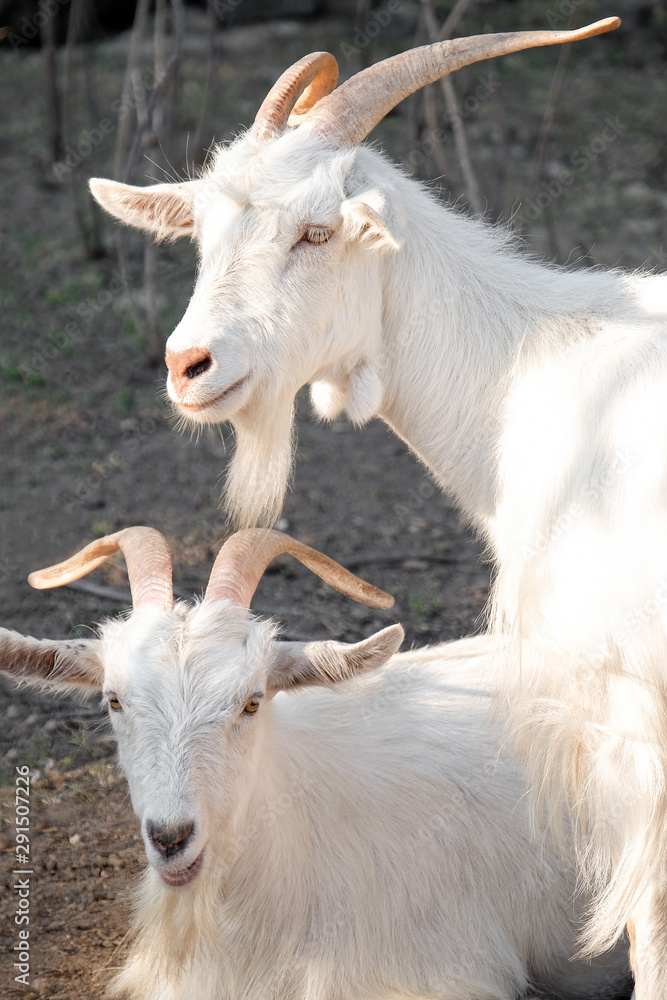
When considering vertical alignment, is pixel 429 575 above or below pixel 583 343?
below

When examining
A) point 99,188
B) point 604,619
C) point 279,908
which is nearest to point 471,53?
point 99,188

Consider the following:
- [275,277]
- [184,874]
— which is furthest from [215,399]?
[184,874]

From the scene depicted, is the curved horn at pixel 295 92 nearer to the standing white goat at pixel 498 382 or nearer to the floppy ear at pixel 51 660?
the standing white goat at pixel 498 382

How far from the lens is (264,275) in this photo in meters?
2.78

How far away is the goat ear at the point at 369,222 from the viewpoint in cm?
267

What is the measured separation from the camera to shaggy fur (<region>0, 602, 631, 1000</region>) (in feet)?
9.47

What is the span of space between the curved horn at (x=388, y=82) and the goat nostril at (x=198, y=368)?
71cm

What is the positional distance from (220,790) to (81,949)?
1.15 metres

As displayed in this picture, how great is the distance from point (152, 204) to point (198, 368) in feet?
2.43

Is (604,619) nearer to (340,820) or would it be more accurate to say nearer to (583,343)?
(583,343)

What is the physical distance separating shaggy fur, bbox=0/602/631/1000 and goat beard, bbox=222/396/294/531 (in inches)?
17.0
